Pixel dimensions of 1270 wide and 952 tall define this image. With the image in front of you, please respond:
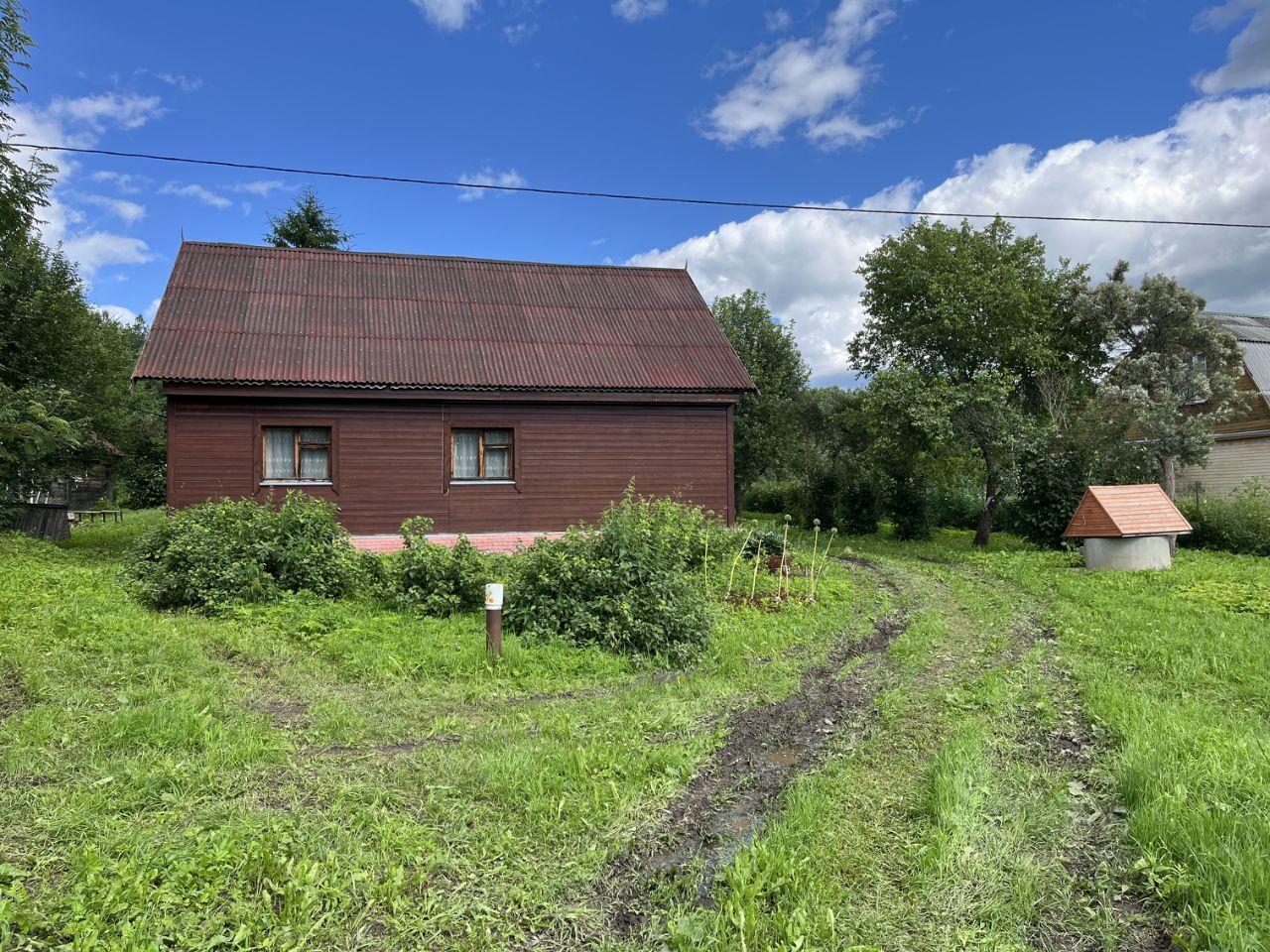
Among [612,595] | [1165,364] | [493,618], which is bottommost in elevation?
[493,618]

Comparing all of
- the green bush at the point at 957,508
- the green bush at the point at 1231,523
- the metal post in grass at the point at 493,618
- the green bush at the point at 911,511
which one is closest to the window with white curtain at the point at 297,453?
the metal post in grass at the point at 493,618

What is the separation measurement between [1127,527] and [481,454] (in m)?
12.0

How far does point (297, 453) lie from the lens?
550 inches

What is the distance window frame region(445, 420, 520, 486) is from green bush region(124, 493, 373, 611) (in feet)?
15.0

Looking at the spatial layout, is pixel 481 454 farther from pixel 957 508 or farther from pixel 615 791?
pixel 957 508

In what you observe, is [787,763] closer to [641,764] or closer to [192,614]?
[641,764]

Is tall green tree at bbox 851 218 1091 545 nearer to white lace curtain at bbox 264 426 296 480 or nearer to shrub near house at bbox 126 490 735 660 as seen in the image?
shrub near house at bbox 126 490 735 660

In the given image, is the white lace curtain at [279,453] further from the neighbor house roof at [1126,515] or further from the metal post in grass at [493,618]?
the neighbor house roof at [1126,515]

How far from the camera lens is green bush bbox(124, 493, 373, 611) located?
8742 millimetres

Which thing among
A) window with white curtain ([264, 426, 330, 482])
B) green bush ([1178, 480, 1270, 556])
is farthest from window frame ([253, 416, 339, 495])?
green bush ([1178, 480, 1270, 556])

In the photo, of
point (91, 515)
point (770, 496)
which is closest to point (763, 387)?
point (770, 496)

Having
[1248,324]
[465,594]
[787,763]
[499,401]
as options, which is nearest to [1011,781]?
[787,763]

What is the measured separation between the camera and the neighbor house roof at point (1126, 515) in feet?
41.6

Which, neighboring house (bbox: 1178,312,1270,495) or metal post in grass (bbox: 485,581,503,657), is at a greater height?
neighboring house (bbox: 1178,312,1270,495)
